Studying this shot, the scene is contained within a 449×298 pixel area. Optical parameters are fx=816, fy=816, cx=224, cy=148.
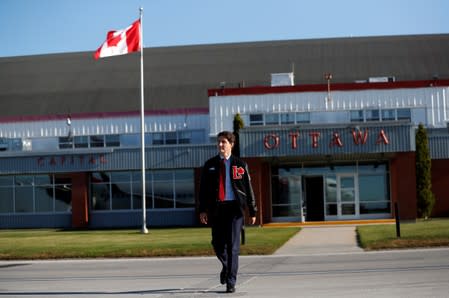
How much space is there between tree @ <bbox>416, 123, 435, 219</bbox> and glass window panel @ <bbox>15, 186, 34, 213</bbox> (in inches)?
745

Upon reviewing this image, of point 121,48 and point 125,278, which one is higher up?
point 121,48

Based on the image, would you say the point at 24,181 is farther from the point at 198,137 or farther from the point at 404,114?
the point at 404,114

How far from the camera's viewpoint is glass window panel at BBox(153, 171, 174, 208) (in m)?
39.5

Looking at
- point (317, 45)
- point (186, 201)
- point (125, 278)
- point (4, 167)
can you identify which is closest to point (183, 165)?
point (186, 201)

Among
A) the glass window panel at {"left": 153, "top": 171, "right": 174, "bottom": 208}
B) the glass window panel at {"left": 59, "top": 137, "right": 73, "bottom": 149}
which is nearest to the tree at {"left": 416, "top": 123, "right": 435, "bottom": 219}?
the glass window panel at {"left": 153, "top": 171, "right": 174, "bottom": 208}

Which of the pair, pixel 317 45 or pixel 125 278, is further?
pixel 317 45

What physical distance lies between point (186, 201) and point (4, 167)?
9.03 meters

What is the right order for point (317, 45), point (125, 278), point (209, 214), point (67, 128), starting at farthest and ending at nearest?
1. point (317, 45)
2. point (67, 128)
3. point (125, 278)
4. point (209, 214)

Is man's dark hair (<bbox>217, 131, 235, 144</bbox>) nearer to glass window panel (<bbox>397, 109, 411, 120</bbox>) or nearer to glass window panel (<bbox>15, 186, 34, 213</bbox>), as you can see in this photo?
glass window panel (<bbox>397, 109, 411, 120</bbox>)

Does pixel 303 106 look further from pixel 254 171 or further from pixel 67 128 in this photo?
pixel 67 128

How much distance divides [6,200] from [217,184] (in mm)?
32297

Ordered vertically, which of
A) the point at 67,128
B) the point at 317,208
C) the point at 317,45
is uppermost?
the point at 317,45

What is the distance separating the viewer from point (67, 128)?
1709 inches

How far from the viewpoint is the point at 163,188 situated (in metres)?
39.5
